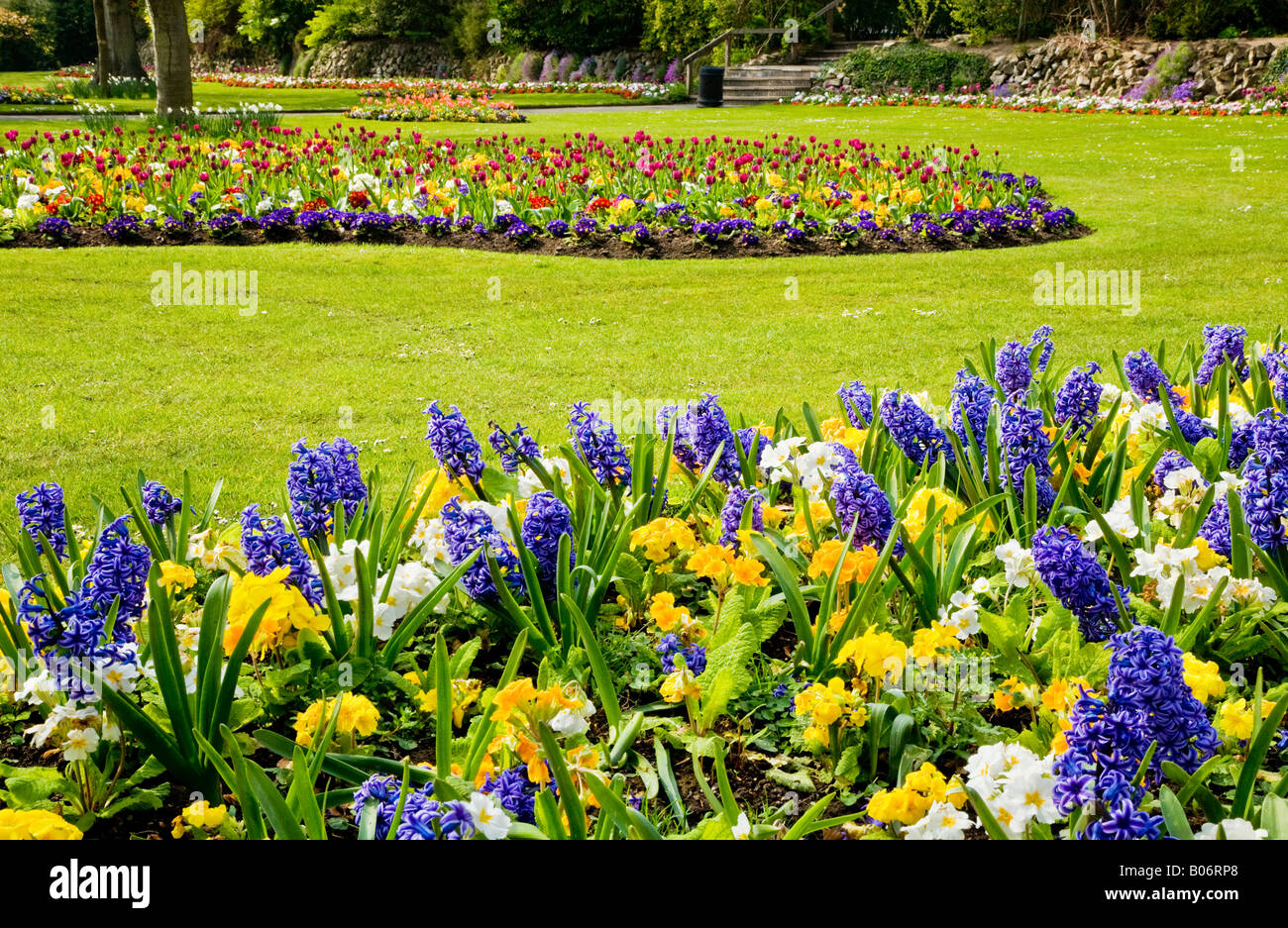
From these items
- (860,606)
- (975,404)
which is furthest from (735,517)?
(975,404)

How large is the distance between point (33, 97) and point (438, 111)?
8045 millimetres

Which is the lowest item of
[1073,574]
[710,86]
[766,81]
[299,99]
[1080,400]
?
[1073,574]

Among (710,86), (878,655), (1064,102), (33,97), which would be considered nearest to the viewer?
(878,655)

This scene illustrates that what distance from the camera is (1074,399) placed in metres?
3.54

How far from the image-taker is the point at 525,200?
10273 millimetres

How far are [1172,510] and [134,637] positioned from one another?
273cm

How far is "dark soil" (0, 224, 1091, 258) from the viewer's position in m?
9.32

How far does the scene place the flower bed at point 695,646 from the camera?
75.4 inches

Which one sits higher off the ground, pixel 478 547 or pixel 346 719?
pixel 478 547

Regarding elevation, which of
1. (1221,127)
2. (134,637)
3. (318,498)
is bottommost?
(134,637)

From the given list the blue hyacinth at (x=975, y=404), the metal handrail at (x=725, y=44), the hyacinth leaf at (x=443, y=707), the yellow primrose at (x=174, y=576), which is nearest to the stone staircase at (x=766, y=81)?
the metal handrail at (x=725, y=44)

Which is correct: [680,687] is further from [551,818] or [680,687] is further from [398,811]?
[398,811]
